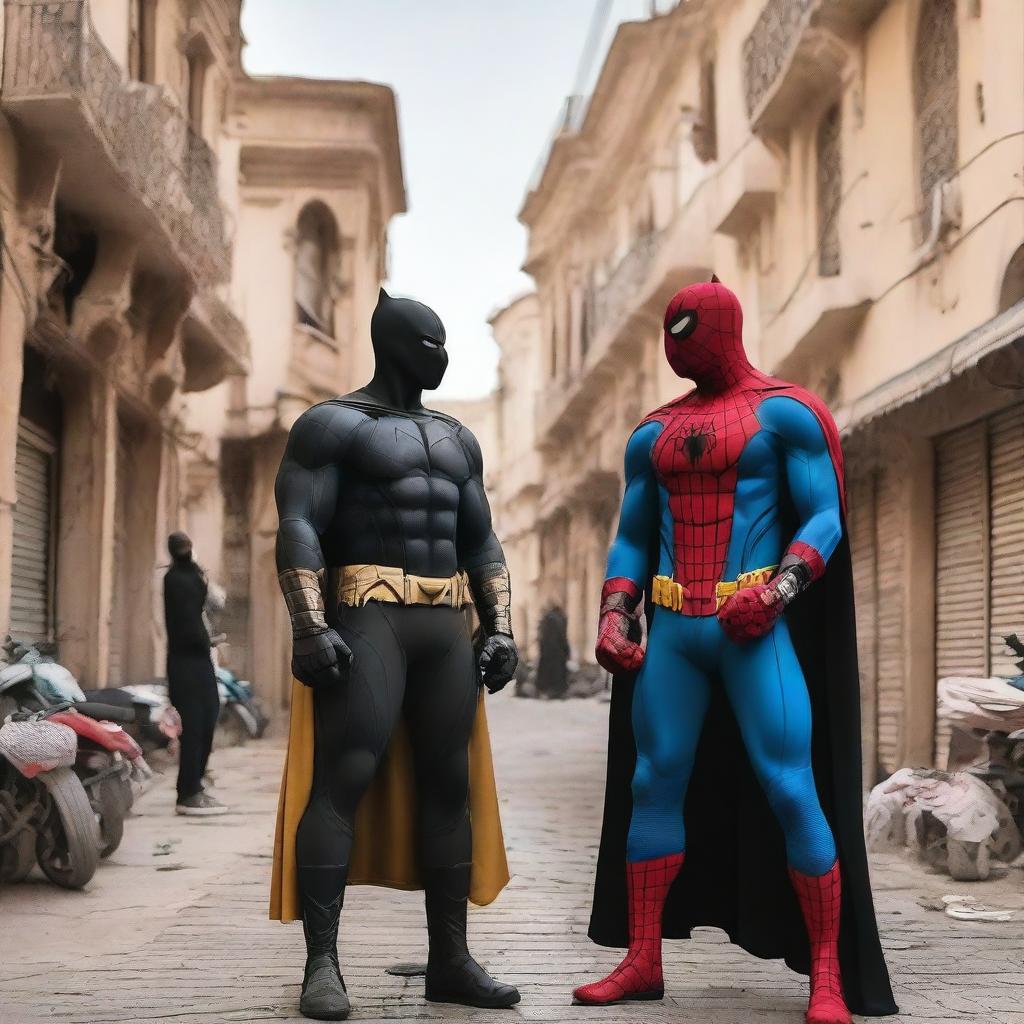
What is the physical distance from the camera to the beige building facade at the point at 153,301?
32.7 feet

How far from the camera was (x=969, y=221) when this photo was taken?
1021cm

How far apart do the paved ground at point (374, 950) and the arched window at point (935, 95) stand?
579 cm

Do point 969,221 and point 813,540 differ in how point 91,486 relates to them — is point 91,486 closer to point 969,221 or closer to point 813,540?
point 969,221

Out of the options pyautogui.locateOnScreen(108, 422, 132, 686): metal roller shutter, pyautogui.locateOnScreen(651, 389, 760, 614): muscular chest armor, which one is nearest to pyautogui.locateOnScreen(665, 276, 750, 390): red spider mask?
pyautogui.locateOnScreen(651, 389, 760, 614): muscular chest armor

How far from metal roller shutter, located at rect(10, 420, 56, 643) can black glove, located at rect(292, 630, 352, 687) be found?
24.3ft

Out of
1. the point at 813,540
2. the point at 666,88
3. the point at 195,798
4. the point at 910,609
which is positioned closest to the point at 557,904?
the point at 813,540

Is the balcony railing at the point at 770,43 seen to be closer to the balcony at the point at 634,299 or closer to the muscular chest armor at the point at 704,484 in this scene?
the balcony at the point at 634,299

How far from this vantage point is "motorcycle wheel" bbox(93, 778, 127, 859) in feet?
23.6

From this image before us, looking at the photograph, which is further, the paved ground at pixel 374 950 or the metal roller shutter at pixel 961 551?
the metal roller shutter at pixel 961 551

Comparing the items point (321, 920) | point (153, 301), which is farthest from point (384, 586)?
point (153, 301)

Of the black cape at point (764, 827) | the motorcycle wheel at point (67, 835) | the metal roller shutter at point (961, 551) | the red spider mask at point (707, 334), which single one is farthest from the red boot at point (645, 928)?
the metal roller shutter at point (961, 551)

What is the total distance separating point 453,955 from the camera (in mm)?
4336

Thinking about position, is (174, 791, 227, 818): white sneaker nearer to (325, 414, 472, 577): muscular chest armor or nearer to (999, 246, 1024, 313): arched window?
(325, 414, 472, 577): muscular chest armor

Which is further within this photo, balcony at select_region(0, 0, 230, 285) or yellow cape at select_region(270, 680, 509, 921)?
balcony at select_region(0, 0, 230, 285)
